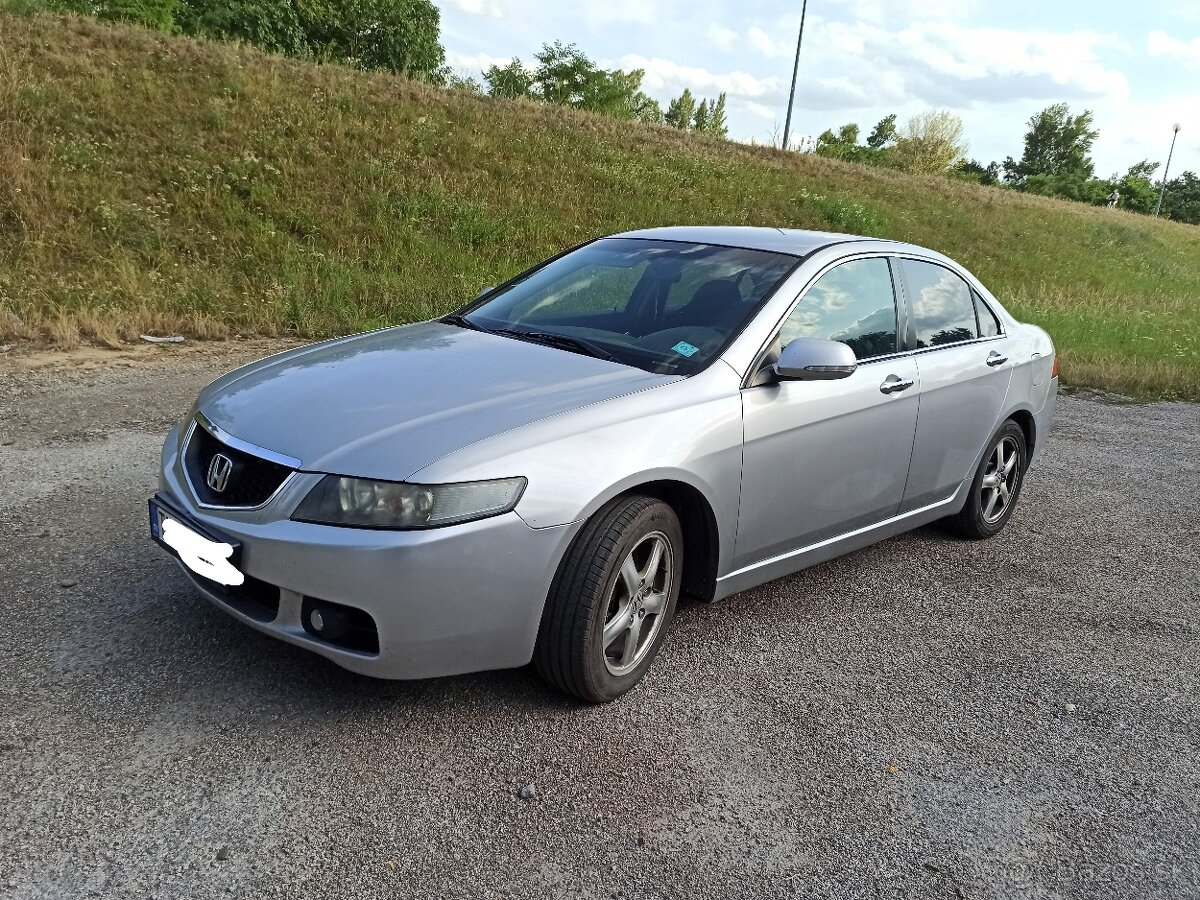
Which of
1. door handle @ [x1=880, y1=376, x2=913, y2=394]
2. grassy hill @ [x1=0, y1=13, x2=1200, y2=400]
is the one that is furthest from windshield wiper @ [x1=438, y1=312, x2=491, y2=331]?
grassy hill @ [x1=0, y1=13, x2=1200, y2=400]

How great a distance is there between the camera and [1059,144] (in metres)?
80.3

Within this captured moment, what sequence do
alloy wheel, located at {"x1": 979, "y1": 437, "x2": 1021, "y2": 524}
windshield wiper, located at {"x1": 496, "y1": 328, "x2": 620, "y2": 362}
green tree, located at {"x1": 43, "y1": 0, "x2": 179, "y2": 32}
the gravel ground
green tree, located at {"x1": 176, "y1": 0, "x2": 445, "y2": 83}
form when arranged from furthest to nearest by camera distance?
1. green tree, located at {"x1": 176, "y1": 0, "x2": 445, "y2": 83}
2. green tree, located at {"x1": 43, "y1": 0, "x2": 179, "y2": 32}
3. alloy wheel, located at {"x1": 979, "y1": 437, "x2": 1021, "y2": 524}
4. windshield wiper, located at {"x1": 496, "y1": 328, "x2": 620, "y2": 362}
5. the gravel ground

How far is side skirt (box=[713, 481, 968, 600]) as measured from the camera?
3.44 meters

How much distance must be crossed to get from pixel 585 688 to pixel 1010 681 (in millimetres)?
1673

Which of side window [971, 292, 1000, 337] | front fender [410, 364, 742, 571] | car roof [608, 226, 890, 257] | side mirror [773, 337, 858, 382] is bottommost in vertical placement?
front fender [410, 364, 742, 571]

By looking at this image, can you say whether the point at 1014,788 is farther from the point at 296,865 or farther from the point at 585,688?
the point at 296,865

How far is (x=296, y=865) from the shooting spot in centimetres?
224

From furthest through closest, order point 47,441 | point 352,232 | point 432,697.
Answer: point 352,232, point 47,441, point 432,697

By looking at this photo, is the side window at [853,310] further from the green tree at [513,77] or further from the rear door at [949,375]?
the green tree at [513,77]

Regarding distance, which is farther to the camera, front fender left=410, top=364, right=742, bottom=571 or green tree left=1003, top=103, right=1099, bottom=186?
green tree left=1003, top=103, right=1099, bottom=186

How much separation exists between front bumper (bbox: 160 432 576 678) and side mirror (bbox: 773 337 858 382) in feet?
3.68

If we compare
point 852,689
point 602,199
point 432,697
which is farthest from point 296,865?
point 602,199

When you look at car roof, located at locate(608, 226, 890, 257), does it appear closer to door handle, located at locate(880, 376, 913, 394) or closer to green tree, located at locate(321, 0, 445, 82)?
door handle, located at locate(880, 376, 913, 394)

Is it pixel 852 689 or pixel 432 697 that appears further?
pixel 852 689
